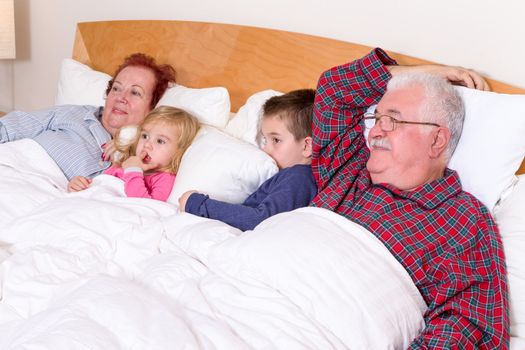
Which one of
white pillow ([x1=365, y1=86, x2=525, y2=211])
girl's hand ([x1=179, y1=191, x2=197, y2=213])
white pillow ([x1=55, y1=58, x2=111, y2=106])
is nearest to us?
white pillow ([x1=365, y1=86, x2=525, y2=211])

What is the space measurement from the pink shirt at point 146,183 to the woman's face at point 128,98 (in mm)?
340

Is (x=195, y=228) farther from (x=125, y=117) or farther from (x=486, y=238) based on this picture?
(x=125, y=117)

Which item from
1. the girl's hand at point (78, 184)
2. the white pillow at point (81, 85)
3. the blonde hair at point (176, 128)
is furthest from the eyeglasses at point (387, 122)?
the white pillow at point (81, 85)

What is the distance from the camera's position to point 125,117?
239 centimetres

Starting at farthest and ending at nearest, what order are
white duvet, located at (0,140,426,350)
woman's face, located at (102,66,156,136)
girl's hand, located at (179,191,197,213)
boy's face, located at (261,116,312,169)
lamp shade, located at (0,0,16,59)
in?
1. lamp shade, located at (0,0,16,59)
2. woman's face, located at (102,66,156,136)
3. boy's face, located at (261,116,312,169)
4. girl's hand, located at (179,191,197,213)
5. white duvet, located at (0,140,426,350)

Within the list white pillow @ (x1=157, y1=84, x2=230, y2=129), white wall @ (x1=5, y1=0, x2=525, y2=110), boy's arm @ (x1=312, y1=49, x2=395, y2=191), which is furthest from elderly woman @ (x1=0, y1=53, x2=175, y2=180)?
boy's arm @ (x1=312, y1=49, x2=395, y2=191)

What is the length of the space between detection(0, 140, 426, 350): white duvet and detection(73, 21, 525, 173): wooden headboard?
2.31 feet

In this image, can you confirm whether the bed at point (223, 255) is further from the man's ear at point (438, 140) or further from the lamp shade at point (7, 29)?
the lamp shade at point (7, 29)

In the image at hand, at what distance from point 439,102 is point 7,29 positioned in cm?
259

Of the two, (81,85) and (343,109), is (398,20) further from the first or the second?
(81,85)

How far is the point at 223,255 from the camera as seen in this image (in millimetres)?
1425

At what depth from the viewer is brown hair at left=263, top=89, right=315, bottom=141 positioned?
1886 millimetres

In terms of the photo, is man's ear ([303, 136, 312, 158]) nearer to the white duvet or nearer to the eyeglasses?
the eyeglasses

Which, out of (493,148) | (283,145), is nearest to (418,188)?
(493,148)
